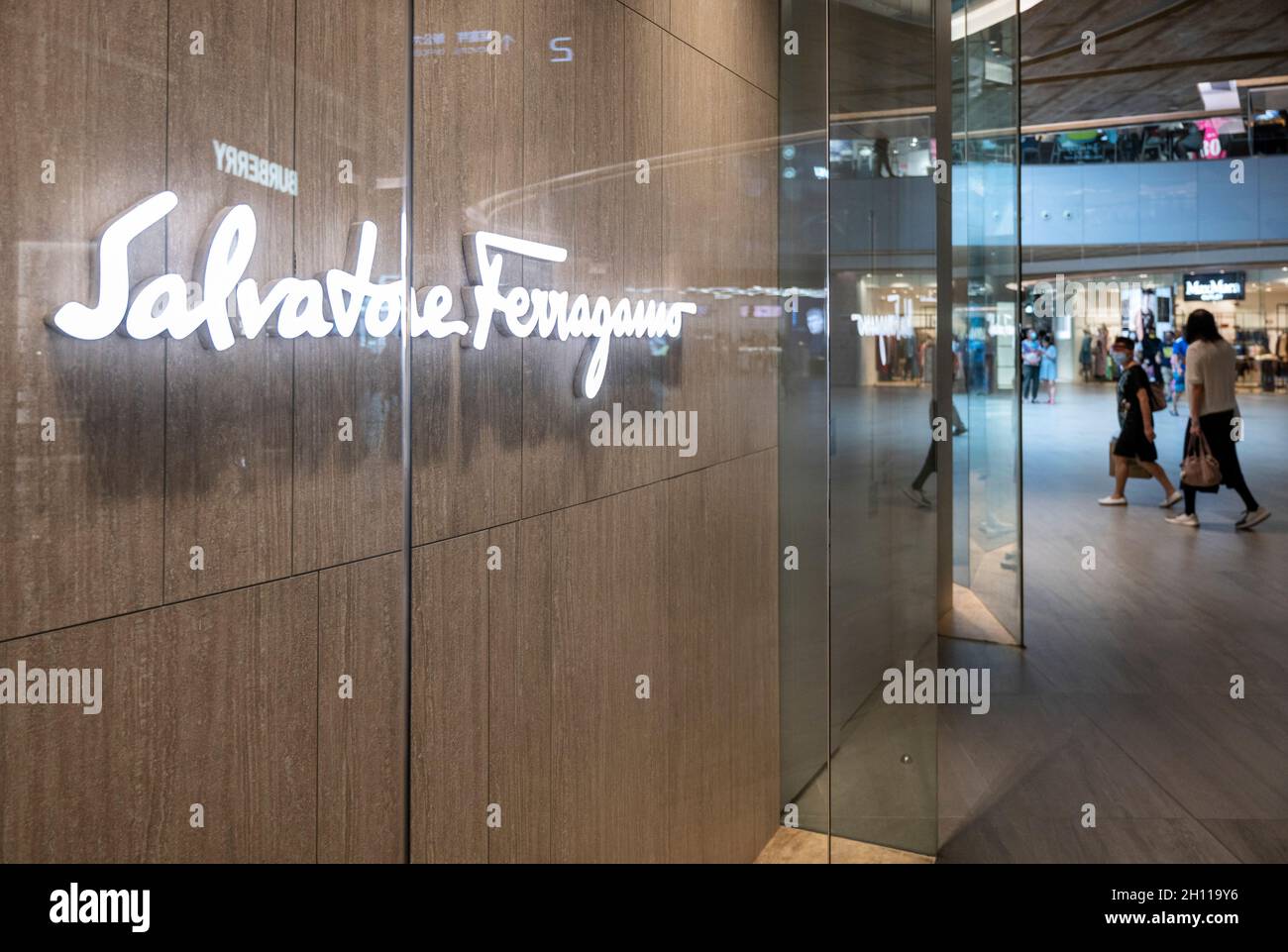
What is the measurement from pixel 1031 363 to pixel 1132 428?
0.42 m

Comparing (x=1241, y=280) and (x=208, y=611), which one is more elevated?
(x=1241, y=280)

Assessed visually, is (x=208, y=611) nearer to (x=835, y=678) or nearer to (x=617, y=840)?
(x=617, y=840)

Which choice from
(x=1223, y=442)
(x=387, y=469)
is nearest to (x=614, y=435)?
Result: (x=387, y=469)

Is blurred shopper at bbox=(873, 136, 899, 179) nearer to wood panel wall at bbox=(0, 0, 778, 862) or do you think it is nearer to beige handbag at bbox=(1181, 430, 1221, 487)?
wood panel wall at bbox=(0, 0, 778, 862)

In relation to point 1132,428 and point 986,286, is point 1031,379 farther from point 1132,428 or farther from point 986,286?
point 986,286

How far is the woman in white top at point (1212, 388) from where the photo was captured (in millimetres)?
3254

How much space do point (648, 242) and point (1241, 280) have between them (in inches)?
77.4

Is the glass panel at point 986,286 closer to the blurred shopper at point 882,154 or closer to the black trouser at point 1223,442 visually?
the blurred shopper at point 882,154

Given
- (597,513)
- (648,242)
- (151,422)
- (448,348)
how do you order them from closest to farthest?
(151,422) → (448,348) → (597,513) → (648,242)

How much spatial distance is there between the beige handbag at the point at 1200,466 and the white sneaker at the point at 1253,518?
16cm

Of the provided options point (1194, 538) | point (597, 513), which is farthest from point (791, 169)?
point (1194, 538)

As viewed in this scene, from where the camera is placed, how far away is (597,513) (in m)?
3.12

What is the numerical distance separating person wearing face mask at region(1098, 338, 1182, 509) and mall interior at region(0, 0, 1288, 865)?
0.09 ft

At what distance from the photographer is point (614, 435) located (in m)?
3.19
